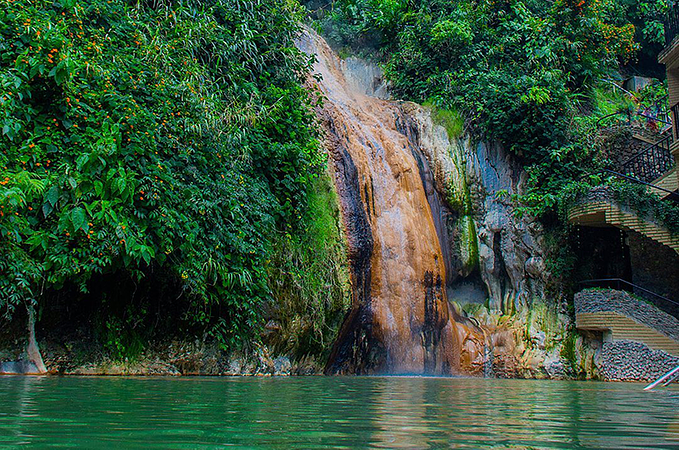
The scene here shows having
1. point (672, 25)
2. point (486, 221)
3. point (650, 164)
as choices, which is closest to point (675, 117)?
point (650, 164)

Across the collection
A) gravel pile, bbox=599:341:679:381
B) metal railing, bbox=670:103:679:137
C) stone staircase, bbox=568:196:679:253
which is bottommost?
gravel pile, bbox=599:341:679:381

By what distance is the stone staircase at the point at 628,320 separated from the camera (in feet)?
44.4

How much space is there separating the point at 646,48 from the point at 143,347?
24.0 m

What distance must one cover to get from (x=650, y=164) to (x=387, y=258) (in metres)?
8.72

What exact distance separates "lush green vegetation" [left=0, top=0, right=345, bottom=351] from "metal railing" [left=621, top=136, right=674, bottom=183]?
9361 mm

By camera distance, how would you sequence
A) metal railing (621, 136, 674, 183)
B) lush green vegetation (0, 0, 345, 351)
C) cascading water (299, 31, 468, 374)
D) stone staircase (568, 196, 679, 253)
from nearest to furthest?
lush green vegetation (0, 0, 345, 351) → cascading water (299, 31, 468, 374) → stone staircase (568, 196, 679, 253) → metal railing (621, 136, 674, 183)

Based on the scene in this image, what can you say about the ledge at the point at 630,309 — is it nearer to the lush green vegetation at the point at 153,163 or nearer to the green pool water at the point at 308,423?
the lush green vegetation at the point at 153,163

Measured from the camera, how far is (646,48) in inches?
992

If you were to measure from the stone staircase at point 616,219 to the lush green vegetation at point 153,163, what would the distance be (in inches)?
256

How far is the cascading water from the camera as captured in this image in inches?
494

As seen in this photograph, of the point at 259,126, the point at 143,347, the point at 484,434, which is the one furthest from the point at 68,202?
the point at 484,434

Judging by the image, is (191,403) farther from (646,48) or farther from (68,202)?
(646,48)

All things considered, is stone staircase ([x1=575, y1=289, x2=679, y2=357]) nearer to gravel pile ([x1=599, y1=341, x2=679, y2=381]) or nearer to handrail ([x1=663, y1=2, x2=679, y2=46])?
gravel pile ([x1=599, y1=341, x2=679, y2=381])

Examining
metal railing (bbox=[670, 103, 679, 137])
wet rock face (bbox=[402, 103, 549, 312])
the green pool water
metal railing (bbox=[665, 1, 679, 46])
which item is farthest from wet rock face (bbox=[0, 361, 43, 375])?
metal railing (bbox=[665, 1, 679, 46])
